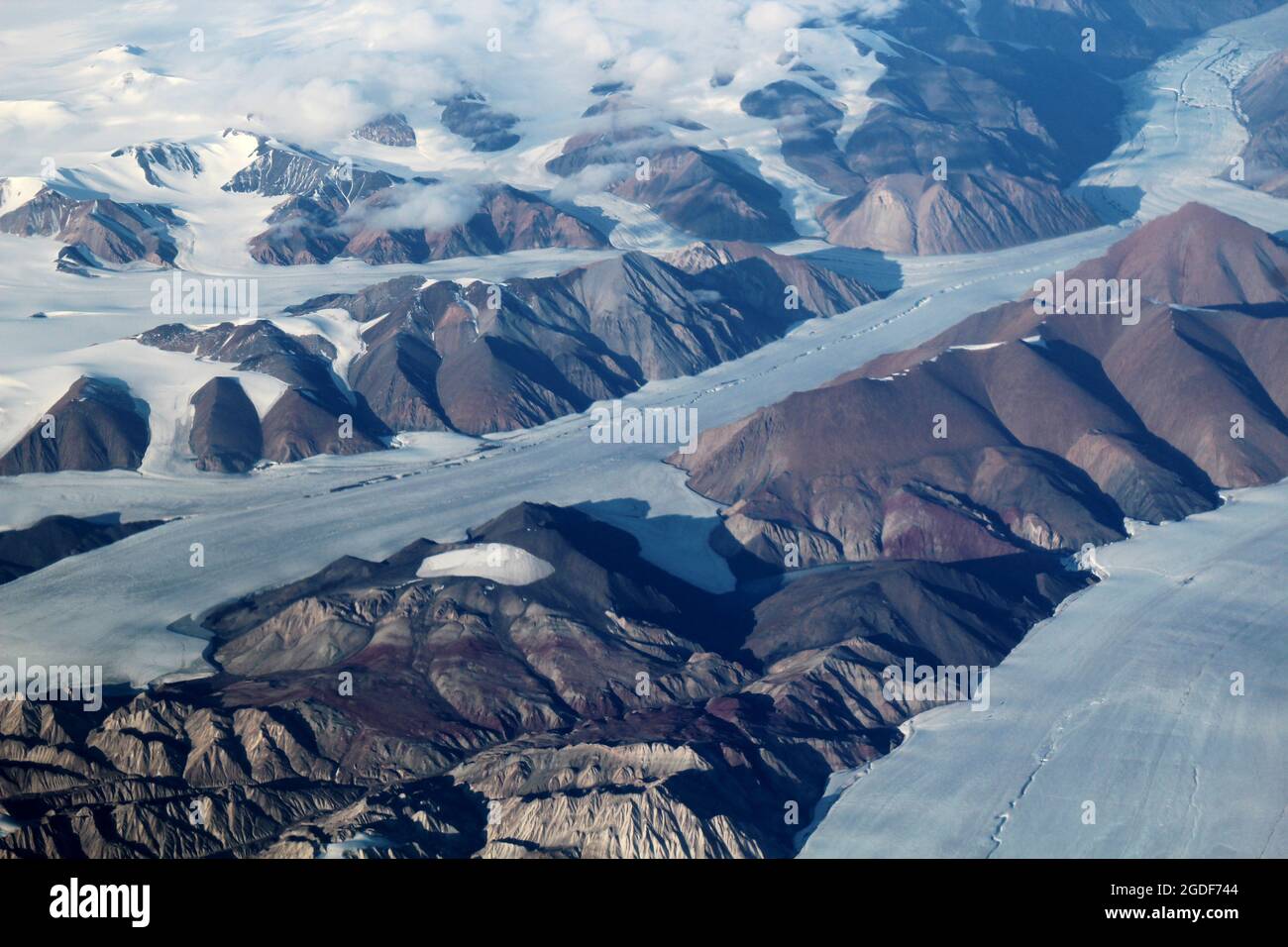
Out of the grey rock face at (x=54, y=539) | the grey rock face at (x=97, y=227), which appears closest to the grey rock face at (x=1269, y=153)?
the grey rock face at (x=97, y=227)

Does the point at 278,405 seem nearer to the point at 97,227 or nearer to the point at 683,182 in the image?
the point at 97,227

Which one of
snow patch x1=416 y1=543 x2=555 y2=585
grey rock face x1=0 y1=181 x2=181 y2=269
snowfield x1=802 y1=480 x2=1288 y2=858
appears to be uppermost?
grey rock face x1=0 y1=181 x2=181 y2=269

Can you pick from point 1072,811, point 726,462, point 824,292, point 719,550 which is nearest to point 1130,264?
point 824,292

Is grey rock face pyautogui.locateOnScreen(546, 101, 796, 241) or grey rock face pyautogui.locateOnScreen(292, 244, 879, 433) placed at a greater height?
grey rock face pyautogui.locateOnScreen(546, 101, 796, 241)

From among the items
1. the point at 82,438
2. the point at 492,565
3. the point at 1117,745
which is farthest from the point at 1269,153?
the point at 82,438

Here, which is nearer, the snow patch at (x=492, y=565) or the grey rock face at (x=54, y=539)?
the snow patch at (x=492, y=565)

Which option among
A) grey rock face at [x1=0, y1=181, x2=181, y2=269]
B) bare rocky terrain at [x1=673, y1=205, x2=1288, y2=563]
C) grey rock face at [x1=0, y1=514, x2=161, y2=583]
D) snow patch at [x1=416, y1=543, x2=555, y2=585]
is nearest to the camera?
snow patch at [x1=416, y1=543, x2=555, y2=585]

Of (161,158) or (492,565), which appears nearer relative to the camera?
(492,565)

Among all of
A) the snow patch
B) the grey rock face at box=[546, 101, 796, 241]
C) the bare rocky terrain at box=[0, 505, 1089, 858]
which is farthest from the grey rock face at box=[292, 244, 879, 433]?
the snow patch

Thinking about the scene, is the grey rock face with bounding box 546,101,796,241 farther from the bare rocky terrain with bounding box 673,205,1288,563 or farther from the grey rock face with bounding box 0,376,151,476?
the grey rock face with bounding box 0,376,151,476

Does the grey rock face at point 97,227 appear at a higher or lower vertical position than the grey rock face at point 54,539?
higher

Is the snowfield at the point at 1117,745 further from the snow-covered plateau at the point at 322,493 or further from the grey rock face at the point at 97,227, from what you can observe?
the grey rock face at the point at 97,227

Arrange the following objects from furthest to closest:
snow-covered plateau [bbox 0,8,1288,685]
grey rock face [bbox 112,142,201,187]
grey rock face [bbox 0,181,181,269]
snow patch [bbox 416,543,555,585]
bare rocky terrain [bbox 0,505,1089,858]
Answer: grey rock face [bbox 112,142,201,187] → grey rock face [bbox 0,181,181,269] → snow-covered plateau [bbox 0,8,1288,685] → snow patch [bbox 416,543,555,585] → bare rocky terrain [bbox 0,505,1089,858]

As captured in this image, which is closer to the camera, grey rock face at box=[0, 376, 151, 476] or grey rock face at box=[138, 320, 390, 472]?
grey rock face at box=[0, 376, 151, 476]
